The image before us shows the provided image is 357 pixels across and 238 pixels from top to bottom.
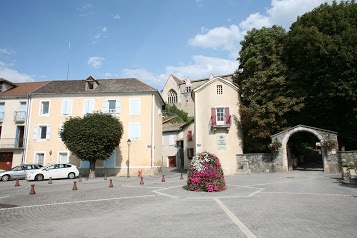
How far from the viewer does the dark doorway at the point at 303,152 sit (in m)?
26.7

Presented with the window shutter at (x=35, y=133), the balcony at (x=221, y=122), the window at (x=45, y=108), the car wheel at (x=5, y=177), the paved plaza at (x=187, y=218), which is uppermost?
the window at (x=45, y=108)

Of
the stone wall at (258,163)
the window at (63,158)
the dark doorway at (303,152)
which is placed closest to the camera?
the stone wall at (258,163)

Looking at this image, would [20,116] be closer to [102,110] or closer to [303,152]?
[102,110]

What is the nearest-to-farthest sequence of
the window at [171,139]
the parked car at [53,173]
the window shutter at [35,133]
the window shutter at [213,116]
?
the parked car at [53,173]
the window shutter at [213,116]
the window shutter at [35,133]
the window at [171,139]

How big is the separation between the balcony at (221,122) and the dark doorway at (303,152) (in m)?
6.46

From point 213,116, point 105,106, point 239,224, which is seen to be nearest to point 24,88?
point 105,106

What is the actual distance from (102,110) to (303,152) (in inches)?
1101

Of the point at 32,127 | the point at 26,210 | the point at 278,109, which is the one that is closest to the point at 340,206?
the point at 26,210

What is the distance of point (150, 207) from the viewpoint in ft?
29.4

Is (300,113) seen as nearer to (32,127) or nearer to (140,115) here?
(140,115)

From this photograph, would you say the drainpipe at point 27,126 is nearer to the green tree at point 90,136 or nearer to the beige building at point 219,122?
the green tree at point 90,136

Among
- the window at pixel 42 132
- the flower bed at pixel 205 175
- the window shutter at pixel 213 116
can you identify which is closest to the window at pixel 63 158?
the window at pixel 42 132

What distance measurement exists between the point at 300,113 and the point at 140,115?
54.3ft

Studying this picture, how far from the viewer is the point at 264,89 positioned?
25.3m
